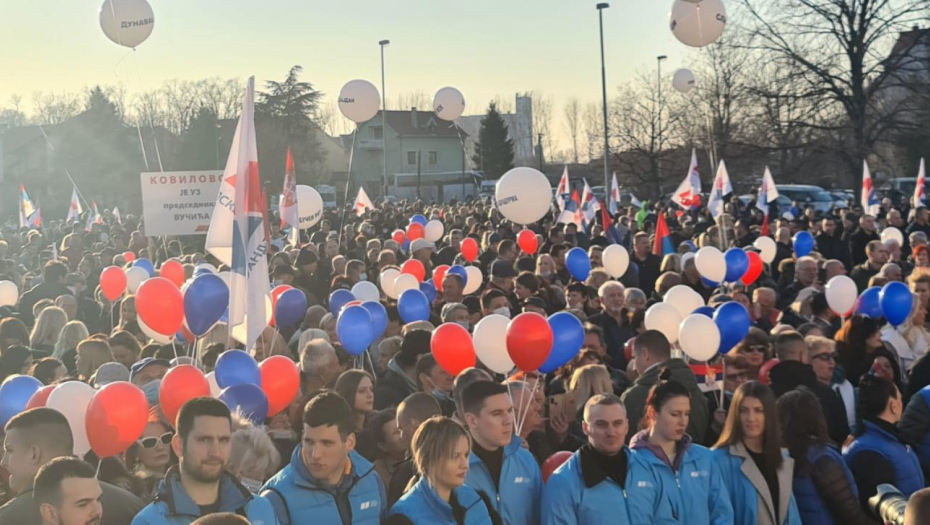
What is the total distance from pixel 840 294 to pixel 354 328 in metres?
4.72

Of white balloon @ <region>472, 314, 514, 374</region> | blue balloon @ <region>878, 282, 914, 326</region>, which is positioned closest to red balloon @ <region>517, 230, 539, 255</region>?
Answer: blue balloon @ <region>878, 282, 914, 326</region>

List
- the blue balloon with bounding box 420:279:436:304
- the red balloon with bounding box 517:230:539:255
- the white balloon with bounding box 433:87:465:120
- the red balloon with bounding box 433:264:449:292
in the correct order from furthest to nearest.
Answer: the white balloon with bounding box 433:87:465:120
the red balloon with bounding box 517:230:539:255
the red balloon with bounding box 433:264:449:292
the blue balloon with bounding box 420:279:436:304

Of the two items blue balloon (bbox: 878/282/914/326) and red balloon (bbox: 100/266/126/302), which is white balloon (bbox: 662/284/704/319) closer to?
blue balloon (bbox: 878/282/914/326)

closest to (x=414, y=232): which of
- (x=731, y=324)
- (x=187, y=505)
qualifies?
(x=731, y=324)

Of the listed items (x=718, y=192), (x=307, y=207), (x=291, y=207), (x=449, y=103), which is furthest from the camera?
(x=449, y=103)

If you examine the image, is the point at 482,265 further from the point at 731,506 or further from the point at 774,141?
the point at 774,141

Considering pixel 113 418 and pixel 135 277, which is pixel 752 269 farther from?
pixel 113 418

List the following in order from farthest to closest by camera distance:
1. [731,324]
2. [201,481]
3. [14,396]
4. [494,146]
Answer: [494,146] < [731,324] < [14,396] < [201,481]

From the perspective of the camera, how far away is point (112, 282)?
10.9 meters

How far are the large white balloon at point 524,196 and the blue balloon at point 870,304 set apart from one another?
5.26m

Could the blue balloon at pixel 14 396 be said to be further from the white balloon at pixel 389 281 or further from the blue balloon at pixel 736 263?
the blue balloon at pixel 736 263

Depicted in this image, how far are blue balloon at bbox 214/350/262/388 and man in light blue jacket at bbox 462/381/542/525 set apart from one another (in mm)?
1642

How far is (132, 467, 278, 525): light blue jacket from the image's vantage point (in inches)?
154

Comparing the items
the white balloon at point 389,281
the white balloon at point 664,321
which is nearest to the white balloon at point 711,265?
the white balloon at point 664,321
